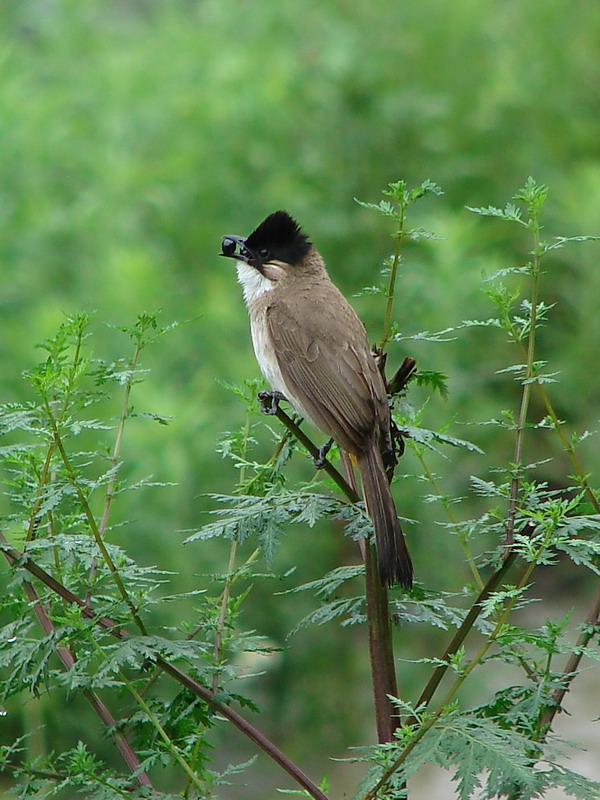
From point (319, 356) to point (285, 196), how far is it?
2.41 metres

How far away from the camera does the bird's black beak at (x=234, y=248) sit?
231cm

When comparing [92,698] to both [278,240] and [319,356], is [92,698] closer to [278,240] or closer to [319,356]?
[319,356]

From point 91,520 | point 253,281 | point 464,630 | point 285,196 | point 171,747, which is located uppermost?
point 285,196

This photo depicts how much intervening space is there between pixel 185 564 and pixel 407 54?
9.52 feet

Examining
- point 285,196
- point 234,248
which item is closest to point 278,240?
point 234,248

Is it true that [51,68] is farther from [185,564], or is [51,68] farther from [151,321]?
[151,321]

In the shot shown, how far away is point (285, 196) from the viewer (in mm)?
4512

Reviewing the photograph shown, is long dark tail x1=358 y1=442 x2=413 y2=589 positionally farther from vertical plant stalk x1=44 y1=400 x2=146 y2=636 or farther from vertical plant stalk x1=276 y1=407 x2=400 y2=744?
vertical plant stalk x1=44 y1=400 x2=146 y2=636

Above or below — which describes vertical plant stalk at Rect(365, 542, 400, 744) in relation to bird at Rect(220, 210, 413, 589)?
below

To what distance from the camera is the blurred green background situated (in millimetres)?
3615

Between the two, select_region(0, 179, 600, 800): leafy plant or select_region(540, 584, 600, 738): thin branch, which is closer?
select_region(0, 179, 600, 800): leafy plant

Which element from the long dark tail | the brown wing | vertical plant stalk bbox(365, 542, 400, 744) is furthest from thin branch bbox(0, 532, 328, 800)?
the brown wing

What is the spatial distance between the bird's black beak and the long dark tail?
776mm

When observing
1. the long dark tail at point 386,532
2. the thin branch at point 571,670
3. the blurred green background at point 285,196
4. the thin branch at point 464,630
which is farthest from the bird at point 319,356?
the blurred green background at point 285,196
